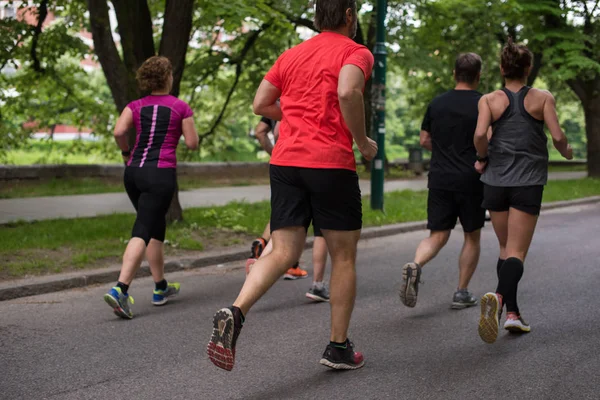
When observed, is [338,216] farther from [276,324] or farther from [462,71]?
[462,71]

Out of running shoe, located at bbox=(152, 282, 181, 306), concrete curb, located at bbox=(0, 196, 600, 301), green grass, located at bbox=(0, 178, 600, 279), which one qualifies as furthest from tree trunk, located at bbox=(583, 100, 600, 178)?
running shoe, located at bbox=(152, 282, 181, 306)

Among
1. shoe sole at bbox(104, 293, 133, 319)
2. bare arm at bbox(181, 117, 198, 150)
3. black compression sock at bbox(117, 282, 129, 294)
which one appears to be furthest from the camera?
bare arm at bbox(181, 117, 198, 150)

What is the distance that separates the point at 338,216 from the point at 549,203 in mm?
13333

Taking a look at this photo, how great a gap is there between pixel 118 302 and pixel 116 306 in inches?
1.4

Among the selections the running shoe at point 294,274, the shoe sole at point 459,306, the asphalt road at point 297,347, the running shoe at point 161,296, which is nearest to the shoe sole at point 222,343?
the asphalt road at point 297,347

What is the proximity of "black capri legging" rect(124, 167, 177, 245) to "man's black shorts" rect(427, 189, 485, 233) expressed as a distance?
6.64 feet

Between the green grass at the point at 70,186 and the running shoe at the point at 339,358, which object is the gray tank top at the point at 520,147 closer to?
the running shoe at the point at 339,358

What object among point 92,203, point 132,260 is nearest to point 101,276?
point 132,260

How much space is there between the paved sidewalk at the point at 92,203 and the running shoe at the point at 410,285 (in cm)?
A: 685

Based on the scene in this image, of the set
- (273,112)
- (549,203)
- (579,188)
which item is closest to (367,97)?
(579,188)

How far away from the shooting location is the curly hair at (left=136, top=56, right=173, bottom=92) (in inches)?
253

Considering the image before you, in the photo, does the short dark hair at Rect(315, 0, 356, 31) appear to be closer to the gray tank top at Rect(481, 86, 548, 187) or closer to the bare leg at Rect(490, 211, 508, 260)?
the gray tank top at Rect(481, 86, 548, 187)

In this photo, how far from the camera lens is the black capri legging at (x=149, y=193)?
20.9 ft

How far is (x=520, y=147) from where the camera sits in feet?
18.1
